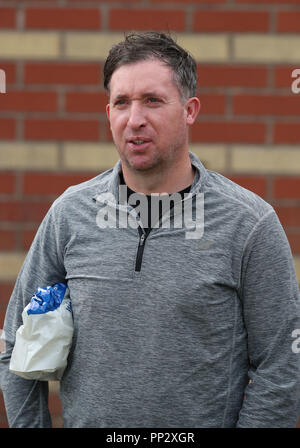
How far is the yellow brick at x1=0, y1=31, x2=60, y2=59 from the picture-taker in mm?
3574

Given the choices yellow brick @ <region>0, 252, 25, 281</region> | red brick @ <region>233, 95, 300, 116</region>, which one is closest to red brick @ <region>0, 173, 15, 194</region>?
yellow brick @ <region>0, 252, 25, 281</region>

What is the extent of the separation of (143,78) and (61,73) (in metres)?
1.49

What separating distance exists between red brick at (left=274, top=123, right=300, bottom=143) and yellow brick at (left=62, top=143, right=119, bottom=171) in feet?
2.77

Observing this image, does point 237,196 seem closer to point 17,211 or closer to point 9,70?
point 17,211

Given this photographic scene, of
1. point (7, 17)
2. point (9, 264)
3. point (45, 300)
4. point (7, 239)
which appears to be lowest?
point (9, 264)

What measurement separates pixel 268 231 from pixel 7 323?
98 centimetres

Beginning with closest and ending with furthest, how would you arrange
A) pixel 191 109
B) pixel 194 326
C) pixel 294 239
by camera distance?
pixel 194 326, pixel 191 109, pixel 294 239

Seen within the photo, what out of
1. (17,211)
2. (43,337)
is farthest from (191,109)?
(17,211)

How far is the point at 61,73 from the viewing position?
11.7 ft

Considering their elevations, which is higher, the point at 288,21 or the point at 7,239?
the point at 288,21

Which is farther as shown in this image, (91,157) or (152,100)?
(91,157)

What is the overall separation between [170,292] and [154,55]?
0.78 metres

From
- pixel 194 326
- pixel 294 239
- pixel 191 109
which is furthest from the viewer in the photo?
pixel 294 239
